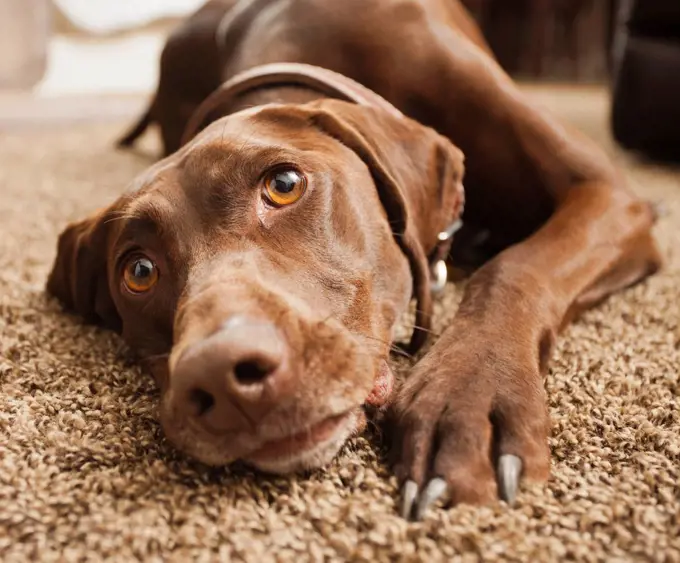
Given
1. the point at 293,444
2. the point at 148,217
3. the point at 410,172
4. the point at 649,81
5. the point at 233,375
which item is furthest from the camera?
the point at 649,81

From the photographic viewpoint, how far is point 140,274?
5.14ft

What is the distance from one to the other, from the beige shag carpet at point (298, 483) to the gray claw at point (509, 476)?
17mm

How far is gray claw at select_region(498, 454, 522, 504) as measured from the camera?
114 centimetres

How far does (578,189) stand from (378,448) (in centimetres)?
111

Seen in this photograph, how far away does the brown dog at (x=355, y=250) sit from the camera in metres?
1.17

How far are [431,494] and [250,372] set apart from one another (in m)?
0.31

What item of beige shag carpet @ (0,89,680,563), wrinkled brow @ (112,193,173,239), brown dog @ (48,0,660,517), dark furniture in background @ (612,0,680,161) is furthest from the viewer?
dark furniture in background @ (612,0,680,161)

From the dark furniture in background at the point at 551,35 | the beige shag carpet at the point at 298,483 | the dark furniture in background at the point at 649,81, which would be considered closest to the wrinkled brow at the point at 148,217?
the beige shag carpet at the point at 298,483

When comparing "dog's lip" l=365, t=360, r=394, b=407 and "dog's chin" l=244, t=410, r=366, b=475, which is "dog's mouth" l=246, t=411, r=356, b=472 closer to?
"dog's chin" l=244, t=410, r=366, b=475

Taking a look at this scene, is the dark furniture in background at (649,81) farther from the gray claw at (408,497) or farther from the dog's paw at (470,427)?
the gray claw at (408,497)

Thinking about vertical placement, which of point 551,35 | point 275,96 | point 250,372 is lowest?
point 551,35

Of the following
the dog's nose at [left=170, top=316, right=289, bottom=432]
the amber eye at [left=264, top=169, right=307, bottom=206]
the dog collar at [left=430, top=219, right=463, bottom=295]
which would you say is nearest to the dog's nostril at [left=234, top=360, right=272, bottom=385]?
the dog's nose at [left=170, top=316, right=289, bottom=432]

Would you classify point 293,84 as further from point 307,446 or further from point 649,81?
point 649,81

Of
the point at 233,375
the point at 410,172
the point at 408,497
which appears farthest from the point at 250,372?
the point at 410,172
